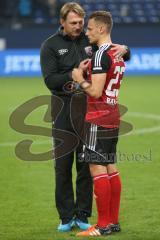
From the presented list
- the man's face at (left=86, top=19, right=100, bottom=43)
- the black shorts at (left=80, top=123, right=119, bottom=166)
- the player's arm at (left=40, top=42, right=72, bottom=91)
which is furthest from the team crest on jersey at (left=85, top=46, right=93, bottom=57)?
the black shorts at (left=80, top=123, right=119, bottom=166)

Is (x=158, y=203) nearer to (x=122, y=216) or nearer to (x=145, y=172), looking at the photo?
(x=122, y=216)

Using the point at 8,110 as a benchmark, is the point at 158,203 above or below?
above

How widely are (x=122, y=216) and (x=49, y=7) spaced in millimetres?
21361

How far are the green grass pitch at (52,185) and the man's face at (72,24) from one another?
1994mm

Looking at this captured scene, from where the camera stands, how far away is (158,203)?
8.13 meters

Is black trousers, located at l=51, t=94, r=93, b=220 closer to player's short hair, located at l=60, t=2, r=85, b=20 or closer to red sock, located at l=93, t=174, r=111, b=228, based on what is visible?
red sock, located at l=93, t=174, r=111, b=228

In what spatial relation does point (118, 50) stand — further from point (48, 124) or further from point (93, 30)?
point (48, 124)

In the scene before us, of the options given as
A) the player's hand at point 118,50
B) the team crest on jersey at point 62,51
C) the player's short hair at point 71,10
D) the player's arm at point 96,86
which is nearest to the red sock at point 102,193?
the player's arm at point 96,86

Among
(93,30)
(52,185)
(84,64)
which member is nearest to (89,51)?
(84,64)

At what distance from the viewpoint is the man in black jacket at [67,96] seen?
6.87 m

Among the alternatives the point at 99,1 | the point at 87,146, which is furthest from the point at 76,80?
the point at 99,1

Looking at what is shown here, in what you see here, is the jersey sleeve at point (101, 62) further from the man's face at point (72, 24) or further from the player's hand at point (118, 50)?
the man's face at point (72, 24)

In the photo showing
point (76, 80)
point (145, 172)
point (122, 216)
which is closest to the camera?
point (76, 80)

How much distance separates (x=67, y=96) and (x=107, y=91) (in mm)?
536
